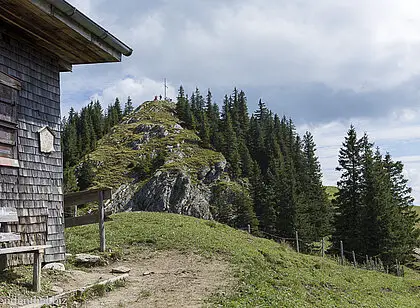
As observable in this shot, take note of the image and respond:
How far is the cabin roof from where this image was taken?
7852 millimetres

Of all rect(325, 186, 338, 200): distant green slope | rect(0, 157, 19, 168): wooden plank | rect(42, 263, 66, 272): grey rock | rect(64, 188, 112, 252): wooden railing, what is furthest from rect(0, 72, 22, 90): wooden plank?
rect(325, 186, 338, 200): distant green slope

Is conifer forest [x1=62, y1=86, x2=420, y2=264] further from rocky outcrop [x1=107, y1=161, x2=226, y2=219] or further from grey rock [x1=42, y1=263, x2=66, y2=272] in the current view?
grey rock [x1=42, y1=263, x2=66, y2=272]

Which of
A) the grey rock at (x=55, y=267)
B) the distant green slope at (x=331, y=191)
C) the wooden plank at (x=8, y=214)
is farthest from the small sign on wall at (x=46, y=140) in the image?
the distant green slope at (x=331, y=191)

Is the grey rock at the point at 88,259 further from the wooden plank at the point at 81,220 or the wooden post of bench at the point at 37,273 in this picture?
the wooden post of bench at the point at 37,273

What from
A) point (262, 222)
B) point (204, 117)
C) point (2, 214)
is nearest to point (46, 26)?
point (2, 214)

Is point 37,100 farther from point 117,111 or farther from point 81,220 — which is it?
point 117,111

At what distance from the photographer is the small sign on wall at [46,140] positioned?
952cm

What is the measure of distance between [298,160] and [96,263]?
7534cm

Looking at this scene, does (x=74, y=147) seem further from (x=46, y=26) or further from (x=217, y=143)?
(x=46, y=26)

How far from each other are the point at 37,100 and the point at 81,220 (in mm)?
4088

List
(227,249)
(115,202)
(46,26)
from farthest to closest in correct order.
→ (115,202) < (227,249) < (46,26)

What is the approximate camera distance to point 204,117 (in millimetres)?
101625

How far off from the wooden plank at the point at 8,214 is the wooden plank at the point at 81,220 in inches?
148

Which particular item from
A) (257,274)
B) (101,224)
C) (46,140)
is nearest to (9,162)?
(46,140)
